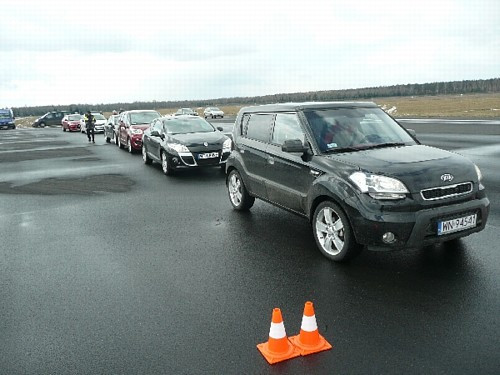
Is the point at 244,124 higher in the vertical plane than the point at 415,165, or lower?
higher

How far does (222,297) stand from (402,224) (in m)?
2.02

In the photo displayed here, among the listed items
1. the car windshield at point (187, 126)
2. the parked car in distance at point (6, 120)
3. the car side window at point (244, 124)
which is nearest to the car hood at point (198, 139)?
the car windshield at point (187, 126)

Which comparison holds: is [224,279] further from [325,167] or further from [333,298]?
[325,167]

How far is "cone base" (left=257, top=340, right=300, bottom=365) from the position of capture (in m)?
3.42

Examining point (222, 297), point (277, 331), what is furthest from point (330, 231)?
point (277, 331)

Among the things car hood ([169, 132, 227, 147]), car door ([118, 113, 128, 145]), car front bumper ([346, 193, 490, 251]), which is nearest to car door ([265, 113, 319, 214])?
car front bumper ([346, 193, 490, 251])

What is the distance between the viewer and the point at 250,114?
7734 mm

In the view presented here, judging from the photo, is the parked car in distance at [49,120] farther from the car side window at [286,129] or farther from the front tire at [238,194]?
the car side window at [286,129]

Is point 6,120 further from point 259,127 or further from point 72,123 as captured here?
point 259,127

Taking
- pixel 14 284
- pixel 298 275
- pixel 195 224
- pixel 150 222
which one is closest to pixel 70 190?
pixel 150 222

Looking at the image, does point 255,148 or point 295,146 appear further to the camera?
point 255,148

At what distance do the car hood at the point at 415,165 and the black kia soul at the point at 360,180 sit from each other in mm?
11

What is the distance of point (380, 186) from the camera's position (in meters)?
4.89

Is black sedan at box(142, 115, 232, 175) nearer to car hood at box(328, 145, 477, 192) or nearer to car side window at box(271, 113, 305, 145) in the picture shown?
car side window at box(271, 113, 305, 145)
